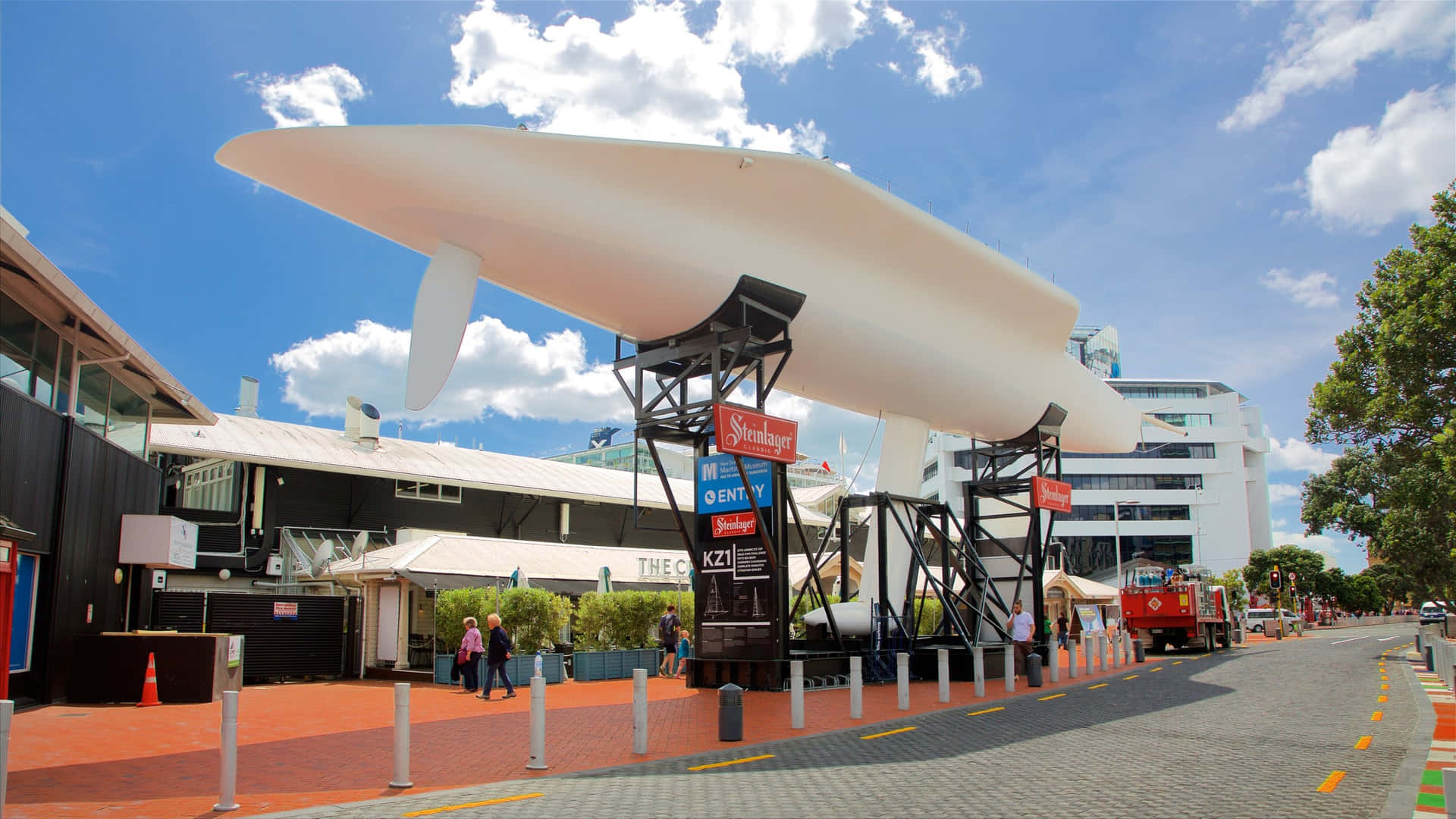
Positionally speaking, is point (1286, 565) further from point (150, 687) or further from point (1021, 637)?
point (150, 687)

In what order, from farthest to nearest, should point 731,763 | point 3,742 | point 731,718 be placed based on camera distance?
point 731,718, point 731,763, point 3,742

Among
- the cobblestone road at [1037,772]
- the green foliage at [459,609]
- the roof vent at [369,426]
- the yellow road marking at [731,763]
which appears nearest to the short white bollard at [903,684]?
the cobblestone road at [1037,772]

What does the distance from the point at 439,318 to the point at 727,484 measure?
619cm

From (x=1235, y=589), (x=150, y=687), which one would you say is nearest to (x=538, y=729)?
(x=150, y=687)

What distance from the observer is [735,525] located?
16.3 metres

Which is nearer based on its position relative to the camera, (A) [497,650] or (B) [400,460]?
(A) [497,650]

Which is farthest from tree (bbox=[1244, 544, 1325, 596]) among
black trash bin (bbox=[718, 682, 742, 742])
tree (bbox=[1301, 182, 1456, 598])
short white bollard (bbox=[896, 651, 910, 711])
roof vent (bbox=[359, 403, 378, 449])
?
black trash bin (bbox=[718, 682, 742, 742])

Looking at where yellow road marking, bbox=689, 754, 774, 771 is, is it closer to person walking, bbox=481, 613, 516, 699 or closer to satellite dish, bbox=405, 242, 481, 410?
satellite dish, bbox=405, 242, 481, 410

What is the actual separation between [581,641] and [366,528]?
991 centimetres

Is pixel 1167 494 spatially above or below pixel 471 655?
above

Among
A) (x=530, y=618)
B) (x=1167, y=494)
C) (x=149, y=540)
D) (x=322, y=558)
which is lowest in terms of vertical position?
(x=530, y=618)

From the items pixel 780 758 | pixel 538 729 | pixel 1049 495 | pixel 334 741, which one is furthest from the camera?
pixel 1049 495

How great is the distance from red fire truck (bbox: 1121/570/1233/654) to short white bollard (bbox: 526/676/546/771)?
23883 mm

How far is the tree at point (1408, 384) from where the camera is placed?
824 inches
